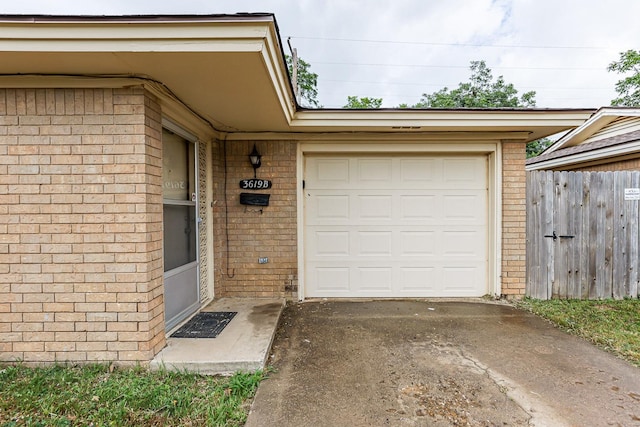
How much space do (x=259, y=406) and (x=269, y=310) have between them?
5.49 ft

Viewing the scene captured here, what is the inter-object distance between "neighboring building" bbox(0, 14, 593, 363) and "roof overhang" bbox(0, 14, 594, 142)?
0.04 ft

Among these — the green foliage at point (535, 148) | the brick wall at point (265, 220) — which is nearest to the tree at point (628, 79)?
the green foliage at point (535, 148)

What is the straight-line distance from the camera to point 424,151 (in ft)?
14.2

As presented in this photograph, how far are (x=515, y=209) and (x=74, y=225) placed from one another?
16.7 ft

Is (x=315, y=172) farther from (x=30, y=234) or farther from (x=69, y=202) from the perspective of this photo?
(x=30, y=234)

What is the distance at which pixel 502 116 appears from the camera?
3.79 m

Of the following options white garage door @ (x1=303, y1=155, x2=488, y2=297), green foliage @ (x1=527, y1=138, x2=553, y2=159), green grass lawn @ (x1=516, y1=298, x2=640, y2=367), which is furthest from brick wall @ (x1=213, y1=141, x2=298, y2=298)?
green foliage @ (x1=527, y1=138, x2=553, y2=159)

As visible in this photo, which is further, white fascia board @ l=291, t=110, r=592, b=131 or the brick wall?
the brick wall

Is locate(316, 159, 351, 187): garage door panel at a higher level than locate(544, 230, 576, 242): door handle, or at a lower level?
higher

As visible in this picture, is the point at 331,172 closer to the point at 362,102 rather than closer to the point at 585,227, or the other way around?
the point at 585,227

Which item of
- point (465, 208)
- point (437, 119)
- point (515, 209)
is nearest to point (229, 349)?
point (437, 119)

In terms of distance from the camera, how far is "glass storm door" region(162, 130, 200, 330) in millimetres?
3141

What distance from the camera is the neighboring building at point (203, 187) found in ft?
7.39

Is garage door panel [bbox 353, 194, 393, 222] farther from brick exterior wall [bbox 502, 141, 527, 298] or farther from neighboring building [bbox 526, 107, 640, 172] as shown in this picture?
neighboring building [bbox 526, 107, 640, 172]
